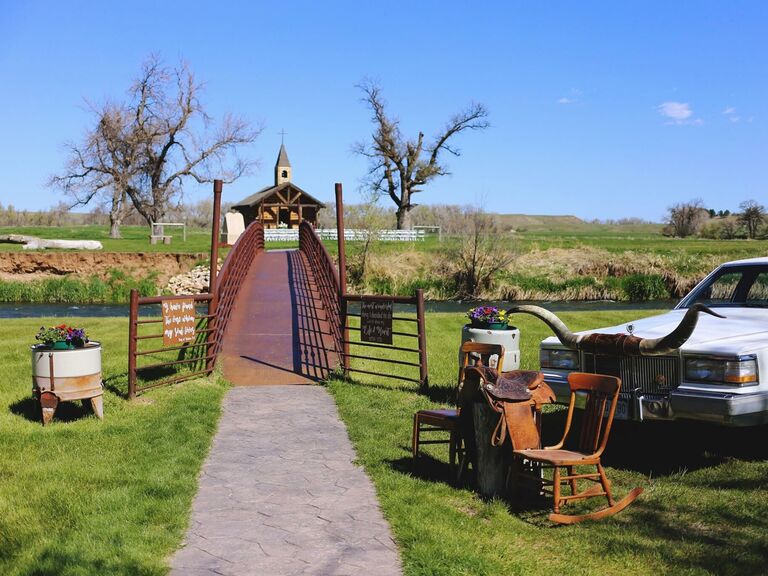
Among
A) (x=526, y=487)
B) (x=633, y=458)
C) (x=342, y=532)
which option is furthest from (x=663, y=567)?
(x=633, y=458)

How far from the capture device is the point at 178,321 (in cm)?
1120

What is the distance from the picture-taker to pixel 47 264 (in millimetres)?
38844

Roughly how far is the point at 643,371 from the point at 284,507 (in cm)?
341

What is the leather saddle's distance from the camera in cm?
630

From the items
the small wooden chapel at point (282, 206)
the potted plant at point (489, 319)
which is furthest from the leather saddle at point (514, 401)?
the small wooden chapel at point (282, 206)

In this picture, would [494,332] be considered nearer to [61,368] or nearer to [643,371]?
[643,371]

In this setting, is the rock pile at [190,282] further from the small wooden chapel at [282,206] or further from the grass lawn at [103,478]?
the small wooden chapel at [282,206]

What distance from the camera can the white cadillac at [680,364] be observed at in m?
6.56

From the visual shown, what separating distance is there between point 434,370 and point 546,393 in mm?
7112

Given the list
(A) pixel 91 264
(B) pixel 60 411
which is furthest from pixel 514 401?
(A) pixel 91 264

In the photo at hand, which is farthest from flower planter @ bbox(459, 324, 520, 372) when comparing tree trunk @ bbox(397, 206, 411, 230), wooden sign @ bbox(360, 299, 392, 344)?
tree trunk @ bbox(397, 206, 411, 230)

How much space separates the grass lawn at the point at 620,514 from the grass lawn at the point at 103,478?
1.75 m

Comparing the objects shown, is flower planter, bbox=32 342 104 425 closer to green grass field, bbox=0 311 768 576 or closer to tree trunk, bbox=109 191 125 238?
green grass field, bbox=0 311 768 576

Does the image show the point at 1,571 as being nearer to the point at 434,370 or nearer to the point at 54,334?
the point at 54,334
